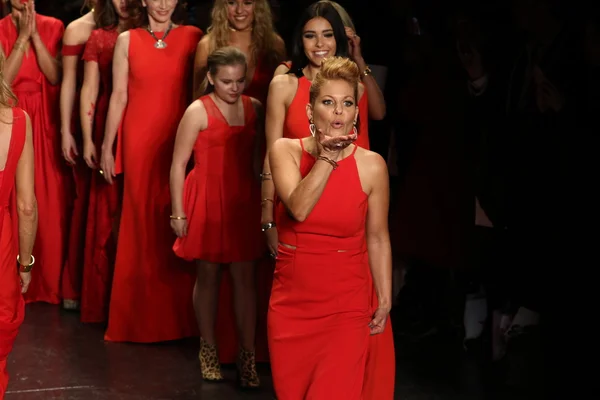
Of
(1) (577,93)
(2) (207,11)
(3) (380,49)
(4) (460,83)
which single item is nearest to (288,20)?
(2) (207,11)

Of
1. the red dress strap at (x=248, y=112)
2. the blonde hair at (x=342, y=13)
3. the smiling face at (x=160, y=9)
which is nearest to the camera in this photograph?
the blonde hair at (x=342, y=13)

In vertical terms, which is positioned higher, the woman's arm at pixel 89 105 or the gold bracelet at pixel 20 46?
the gold bracelet at pixel 20 46

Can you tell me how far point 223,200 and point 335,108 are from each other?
1683mm

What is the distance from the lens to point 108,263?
6.59 meters

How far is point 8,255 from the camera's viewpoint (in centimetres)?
407

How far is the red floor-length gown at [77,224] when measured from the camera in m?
6.81

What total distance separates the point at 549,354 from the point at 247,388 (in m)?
1.40

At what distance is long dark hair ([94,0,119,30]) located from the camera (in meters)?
6.20

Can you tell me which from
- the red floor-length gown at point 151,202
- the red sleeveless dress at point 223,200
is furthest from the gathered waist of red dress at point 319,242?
the red floor-length gown at point 151,202

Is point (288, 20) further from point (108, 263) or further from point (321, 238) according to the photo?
point (321, 238)

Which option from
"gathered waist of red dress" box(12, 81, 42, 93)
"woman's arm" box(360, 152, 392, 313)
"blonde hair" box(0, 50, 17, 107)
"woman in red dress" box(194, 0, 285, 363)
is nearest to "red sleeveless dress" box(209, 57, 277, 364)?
"woman in red dress" box(194, 0, 285, 363)

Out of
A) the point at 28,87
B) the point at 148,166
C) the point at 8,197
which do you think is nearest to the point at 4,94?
the point at 8,197

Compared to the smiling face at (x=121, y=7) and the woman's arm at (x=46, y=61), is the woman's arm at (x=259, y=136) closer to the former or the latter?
the smiling face at (x=121, y=7)

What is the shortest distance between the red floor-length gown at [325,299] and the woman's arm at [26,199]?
2.97ft
